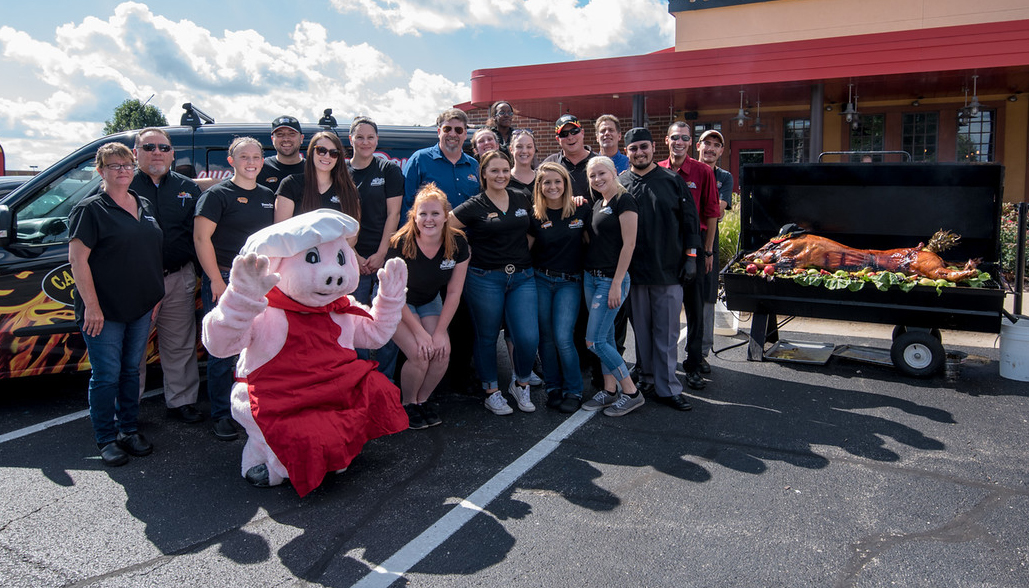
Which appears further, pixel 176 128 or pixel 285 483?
pixel 176 128

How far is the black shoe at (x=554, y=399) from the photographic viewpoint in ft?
16.4

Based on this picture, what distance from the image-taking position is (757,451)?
420 cm

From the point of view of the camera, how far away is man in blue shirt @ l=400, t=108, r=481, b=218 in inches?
207

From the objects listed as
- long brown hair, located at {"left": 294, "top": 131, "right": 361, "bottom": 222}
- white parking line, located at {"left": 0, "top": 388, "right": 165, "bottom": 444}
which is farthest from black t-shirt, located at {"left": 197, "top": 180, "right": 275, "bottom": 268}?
white parking line, located at {"left": 0, "top": 388, "right": 165, "bottom": 444}

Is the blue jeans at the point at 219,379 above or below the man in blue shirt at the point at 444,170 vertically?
below

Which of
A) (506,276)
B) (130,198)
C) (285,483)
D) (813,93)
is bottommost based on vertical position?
(285,483)

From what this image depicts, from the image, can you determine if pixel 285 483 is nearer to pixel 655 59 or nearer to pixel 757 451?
pixel 757 451

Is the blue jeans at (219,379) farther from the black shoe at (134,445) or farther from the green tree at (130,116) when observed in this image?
the green tree at (130,116)

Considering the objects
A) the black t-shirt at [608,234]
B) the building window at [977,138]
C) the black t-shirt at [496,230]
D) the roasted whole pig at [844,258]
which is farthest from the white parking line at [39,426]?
the building window at [977,138]

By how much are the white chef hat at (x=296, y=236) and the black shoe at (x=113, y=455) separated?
5.25ft

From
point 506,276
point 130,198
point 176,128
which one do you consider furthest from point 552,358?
point 176,128

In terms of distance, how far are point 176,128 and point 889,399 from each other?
19.4ft

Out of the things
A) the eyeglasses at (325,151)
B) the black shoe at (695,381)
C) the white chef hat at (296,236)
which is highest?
the eyeglasses at (325,151)

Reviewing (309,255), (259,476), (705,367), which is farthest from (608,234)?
(259,476)
